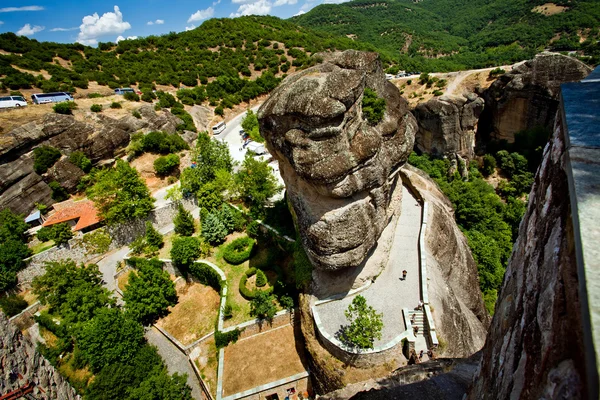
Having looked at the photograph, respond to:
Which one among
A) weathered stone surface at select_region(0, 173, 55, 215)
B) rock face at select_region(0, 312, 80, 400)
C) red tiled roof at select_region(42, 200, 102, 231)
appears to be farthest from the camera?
red tiled roof at select_region(42, 200, 102, 231)

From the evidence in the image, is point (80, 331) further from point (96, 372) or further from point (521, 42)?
point (521, 42)

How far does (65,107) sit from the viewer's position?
32.6m

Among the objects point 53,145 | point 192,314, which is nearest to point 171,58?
point 53,145

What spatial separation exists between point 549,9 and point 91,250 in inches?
4361

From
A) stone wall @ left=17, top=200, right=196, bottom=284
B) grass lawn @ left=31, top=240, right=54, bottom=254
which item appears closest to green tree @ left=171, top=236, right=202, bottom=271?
stone wall @ left=17, top=200, right=196, bottom=284

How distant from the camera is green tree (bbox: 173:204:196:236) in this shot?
1035 inches

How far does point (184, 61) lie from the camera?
5728 cm

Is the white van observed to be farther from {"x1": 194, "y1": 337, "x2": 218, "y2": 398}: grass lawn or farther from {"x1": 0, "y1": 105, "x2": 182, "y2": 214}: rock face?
{"x1": 194, "y1": 337, "x2": 218, "y2": 398}: grass lawn

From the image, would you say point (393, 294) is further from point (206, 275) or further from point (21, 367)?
point (21, 367)

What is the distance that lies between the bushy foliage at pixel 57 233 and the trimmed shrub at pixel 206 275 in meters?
11.0

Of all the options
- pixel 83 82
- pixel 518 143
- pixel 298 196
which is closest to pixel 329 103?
pixel 298 196

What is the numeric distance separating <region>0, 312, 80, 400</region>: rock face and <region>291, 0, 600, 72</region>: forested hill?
51426mm

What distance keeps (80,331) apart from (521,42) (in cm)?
9519

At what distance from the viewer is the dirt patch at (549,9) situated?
245 ft
